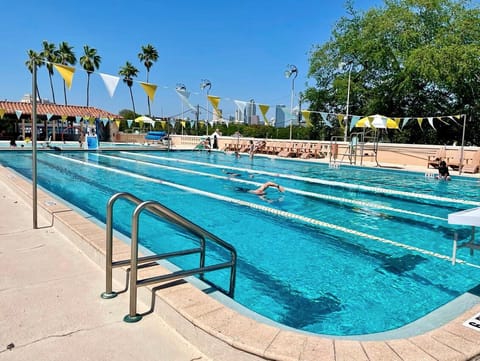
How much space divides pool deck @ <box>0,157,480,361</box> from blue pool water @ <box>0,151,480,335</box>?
1.32 meters

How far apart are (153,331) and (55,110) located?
37.8 meters

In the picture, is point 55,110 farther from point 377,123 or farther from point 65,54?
point 377,123

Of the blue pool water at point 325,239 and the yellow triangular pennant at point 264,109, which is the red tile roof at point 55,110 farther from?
the blue pool water at point 325,239

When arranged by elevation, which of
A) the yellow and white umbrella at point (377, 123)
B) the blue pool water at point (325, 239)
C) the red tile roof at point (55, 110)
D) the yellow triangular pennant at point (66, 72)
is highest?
the red tile roof at point (55, 110)

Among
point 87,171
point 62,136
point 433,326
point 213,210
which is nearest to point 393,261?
point 433,326

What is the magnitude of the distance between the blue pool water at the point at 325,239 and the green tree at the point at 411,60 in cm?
1319

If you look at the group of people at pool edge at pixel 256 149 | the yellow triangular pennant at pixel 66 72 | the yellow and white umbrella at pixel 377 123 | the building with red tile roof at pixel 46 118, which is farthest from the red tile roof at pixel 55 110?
the yellow and white umbrella at pixel 377 123

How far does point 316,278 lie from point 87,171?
12202 millimetres

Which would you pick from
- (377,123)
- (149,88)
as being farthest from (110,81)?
(377,123)

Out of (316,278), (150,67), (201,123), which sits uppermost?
(150,67)

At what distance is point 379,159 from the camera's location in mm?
20359

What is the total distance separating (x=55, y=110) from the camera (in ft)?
115

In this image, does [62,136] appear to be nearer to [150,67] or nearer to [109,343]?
[150,67]

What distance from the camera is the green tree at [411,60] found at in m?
22.7
